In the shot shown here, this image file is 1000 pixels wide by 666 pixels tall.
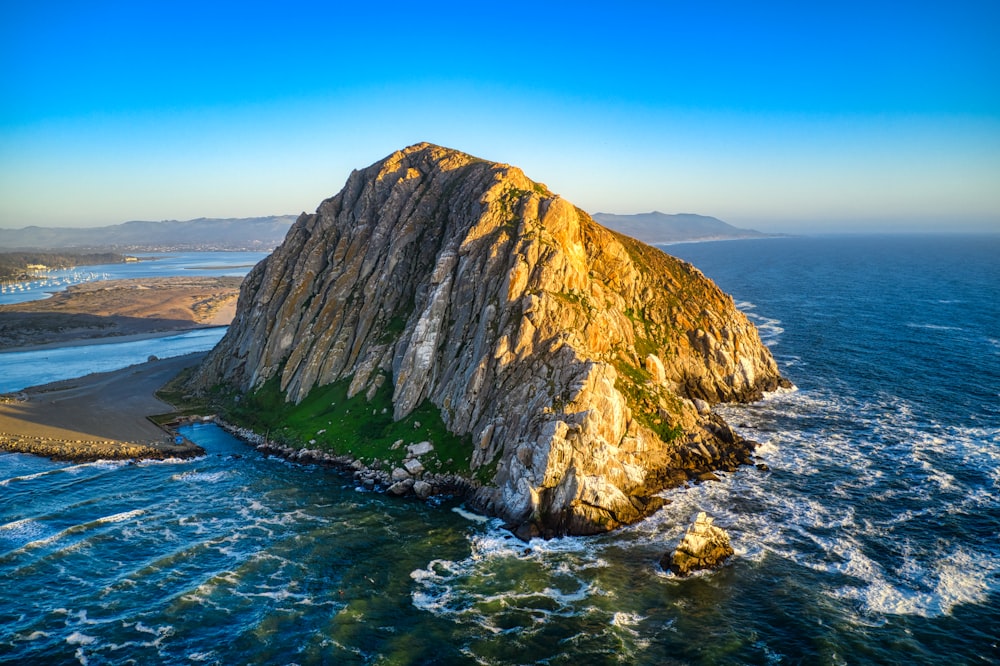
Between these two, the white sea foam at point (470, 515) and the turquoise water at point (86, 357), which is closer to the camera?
the white sea foam at point (470, 515)

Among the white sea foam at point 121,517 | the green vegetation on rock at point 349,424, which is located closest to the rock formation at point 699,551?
the green vegetation on rock at point 349,424

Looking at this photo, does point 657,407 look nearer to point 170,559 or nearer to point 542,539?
point 542,539

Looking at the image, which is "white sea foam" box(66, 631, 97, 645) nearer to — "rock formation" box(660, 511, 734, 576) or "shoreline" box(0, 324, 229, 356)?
"rock formation" box(660, 511, 734, 576)

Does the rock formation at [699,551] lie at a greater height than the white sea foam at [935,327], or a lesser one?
lesser

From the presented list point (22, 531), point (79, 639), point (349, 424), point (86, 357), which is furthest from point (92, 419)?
point (86, 357)

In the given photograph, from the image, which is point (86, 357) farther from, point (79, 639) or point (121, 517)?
point (79, 639)

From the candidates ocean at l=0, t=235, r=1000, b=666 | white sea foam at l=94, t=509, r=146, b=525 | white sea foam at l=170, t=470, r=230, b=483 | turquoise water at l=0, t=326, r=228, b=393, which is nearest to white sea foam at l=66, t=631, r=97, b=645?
ocean at l=0, t=235, r=1000, b=666

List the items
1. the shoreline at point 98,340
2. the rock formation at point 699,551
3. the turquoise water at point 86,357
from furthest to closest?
the shoreline at point 98,340 < the turquoise water at point 86,357 < the rock formation at point 699,551

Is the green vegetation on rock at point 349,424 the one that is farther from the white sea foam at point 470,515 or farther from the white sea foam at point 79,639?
the white sea foam at point 79,639
